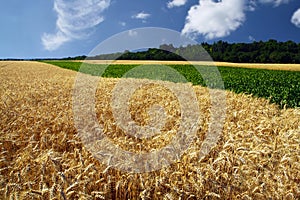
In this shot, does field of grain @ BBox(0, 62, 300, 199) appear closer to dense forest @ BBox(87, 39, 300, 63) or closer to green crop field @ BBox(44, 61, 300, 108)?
green crop field @ BBox(44, 61, 300, 108)

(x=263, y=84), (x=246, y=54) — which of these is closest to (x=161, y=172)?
(x=263, y=84)

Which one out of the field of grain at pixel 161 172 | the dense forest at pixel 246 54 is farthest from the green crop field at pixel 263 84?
the dense forest at pixel 246 54

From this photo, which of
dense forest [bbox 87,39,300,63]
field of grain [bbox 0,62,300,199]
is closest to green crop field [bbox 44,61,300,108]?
field of grain [bbox 0,62,300,199]

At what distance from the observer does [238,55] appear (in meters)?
91.3

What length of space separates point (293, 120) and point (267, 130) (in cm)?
149

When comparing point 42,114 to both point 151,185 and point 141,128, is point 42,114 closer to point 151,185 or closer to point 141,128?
point 141,128

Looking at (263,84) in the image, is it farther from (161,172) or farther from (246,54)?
(246,54)

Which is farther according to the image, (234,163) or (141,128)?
(141,128)

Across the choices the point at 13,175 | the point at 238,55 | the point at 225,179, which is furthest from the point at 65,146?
the point at 238,55

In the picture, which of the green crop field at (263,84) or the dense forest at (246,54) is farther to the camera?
the dense forest at (246,54)

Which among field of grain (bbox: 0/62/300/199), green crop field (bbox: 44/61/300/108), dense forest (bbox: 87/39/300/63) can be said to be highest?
dense forest (bbox: 87/39/300/63)

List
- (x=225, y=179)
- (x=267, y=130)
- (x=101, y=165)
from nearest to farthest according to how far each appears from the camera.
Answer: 1. (x=225, y=179)
2. (x=101, y=165)
3. (x=267, y=130)

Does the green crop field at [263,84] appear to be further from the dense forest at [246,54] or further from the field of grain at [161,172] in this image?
the dense forest at [246,54]

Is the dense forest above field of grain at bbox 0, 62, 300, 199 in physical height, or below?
above
